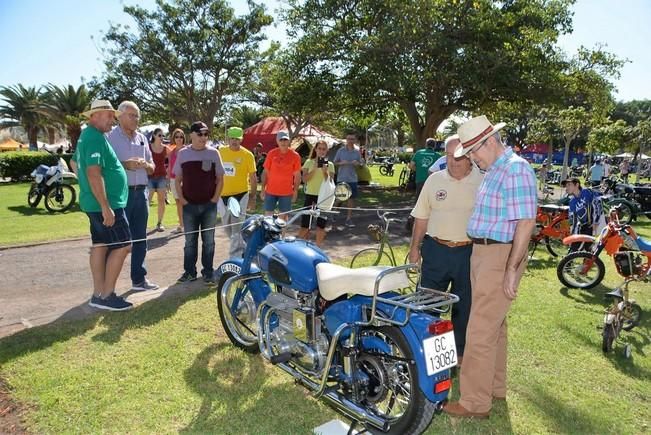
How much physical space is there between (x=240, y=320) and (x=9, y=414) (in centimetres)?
172

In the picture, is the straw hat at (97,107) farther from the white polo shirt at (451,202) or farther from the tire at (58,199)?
the tire at (58,199)

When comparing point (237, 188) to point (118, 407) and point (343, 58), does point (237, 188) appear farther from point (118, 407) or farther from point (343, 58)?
point (343, 58)

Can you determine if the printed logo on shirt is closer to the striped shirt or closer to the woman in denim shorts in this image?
the woman in denim shorts

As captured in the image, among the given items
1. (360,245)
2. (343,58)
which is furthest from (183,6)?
(360,245)

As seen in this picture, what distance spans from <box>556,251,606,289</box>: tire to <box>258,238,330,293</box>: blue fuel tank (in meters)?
4.66

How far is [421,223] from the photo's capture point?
3.86 meters

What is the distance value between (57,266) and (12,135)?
71855 millimetres

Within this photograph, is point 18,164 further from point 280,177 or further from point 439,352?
point 439,352

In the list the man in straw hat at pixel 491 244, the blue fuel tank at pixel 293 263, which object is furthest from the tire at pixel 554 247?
the blue fuel tank at pixel 293 263

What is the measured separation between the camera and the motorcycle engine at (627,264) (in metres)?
5.59

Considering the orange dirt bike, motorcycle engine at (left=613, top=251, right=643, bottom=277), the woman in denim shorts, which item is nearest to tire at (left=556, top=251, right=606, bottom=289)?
motorcycle engine at (left=613, top=251, right=643, bottom=277)

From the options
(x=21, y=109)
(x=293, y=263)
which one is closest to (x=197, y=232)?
(x=293, y=263)

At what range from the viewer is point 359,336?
2926 millimetres

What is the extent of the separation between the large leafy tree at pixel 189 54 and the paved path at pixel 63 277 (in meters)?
18.8
